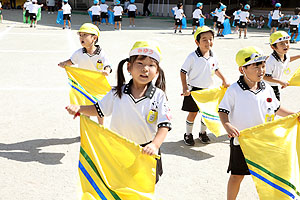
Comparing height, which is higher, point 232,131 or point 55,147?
→ point 232,131

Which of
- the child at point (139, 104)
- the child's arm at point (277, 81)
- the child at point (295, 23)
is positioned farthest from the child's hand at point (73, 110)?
the child at point (295, 23)

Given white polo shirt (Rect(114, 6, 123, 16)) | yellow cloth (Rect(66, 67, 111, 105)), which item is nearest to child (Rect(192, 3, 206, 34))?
white polo shirt (Rect(114, 6, 123, 16))

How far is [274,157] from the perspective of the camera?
3.20 m

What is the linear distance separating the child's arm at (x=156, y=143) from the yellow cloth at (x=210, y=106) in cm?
230

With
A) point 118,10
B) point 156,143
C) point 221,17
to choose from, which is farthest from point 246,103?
point 118,10

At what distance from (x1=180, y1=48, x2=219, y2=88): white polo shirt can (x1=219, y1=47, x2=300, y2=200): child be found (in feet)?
5.78

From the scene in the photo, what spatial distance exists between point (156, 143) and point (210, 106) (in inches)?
99.9

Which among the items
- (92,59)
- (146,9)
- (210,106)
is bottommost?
(210,106)

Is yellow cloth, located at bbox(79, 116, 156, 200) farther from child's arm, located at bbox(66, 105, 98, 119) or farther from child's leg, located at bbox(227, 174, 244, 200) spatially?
child's leg, located at bbox(227, 174, 244, 200)

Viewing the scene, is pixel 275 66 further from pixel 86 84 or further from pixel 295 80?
pixel 86 84

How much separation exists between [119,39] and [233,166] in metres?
14.8

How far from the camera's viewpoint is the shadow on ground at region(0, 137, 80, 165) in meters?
4.96

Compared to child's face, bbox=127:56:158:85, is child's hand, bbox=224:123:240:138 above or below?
below

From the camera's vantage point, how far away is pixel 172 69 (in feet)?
36.6
